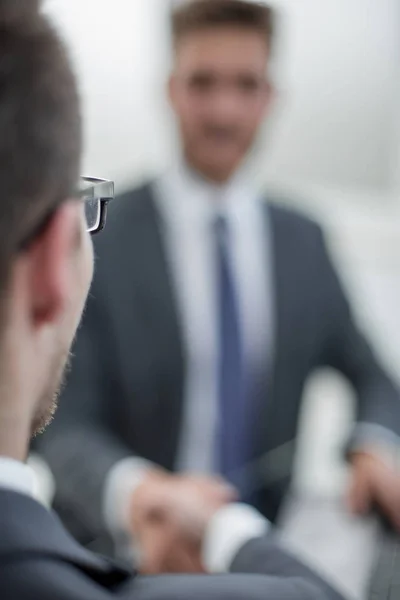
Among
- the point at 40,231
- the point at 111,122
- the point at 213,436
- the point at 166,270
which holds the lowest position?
the point at 213,436

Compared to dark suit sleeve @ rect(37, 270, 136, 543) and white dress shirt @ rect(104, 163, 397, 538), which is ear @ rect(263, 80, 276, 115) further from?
dark suit sleeve @ rect(37, 270, 136, 543)

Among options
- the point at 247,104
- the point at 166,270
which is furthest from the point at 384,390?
the point at 247,104

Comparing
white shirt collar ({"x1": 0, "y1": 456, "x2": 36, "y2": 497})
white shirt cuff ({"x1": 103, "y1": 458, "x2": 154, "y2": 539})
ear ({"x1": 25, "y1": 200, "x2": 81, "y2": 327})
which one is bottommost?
white shirt cuff ({"x1": 103, "y1": 458, "x2": 154, "y2": 539})

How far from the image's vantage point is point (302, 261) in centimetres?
116

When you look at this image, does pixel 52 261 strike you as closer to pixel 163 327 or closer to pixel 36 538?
pixel 36 538

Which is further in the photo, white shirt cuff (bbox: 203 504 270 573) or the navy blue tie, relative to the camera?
the navy blue tie

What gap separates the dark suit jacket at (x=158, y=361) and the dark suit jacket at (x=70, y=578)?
512 millimetres

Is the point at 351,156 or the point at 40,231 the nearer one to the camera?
the point at 40,231

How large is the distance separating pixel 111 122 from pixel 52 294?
1.28 meters

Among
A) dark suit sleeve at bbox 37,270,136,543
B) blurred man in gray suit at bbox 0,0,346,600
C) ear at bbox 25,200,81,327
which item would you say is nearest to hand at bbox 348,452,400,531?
dark suit sleeve at bbox 37,270,136,543

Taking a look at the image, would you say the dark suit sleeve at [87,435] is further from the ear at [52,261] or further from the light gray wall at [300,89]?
the light gray wall at [300,89]

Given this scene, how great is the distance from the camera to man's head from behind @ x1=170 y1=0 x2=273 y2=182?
1094 mm

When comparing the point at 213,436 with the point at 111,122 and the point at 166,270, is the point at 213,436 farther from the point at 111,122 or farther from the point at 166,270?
the point at 111,122

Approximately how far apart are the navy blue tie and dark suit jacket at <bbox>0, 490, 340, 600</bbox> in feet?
1.87
